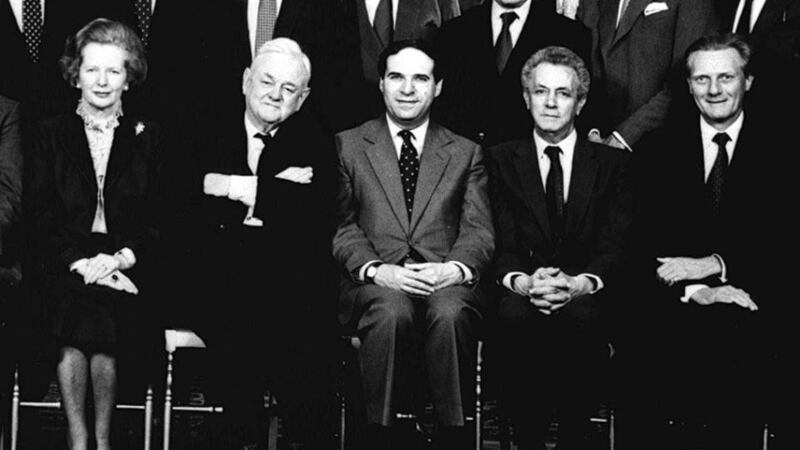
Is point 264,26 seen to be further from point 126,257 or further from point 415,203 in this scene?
point 126,257

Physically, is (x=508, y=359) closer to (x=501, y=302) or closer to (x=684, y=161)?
(x=501, y=302)

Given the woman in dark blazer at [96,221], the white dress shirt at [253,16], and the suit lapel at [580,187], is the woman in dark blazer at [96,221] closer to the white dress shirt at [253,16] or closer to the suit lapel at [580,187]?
the white dress shirt at [253,16]

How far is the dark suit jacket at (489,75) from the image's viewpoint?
5699 mm

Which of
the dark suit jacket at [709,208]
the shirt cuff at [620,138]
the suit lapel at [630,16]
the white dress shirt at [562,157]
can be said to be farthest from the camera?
the suit lapel at [630,16]

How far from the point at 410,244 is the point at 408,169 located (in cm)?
29

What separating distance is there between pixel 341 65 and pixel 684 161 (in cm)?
135

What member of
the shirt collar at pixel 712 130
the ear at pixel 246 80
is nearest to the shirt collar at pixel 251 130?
the ear at pixel 246 80

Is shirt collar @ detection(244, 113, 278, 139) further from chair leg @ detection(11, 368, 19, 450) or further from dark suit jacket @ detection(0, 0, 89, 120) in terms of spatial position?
chair leg @ detection(11, 368, 19, 450)

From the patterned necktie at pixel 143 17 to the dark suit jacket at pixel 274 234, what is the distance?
25.5 inches

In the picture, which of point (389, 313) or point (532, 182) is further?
point (532, 182)

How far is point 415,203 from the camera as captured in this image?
5.39 metres

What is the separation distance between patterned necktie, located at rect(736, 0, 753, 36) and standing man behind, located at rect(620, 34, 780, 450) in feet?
1.01

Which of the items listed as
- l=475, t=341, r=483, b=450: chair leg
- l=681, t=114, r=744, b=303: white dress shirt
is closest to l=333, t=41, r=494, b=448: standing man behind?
l=475, t=341, r=483, b=450: chair leg

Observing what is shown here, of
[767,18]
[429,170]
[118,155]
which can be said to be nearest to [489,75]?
[429,170]
